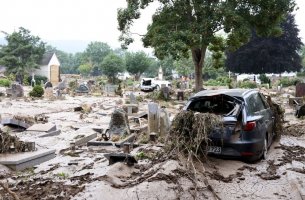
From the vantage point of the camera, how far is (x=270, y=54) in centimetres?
6050

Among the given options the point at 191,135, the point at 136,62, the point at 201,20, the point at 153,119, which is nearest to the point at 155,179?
the point at 191,135

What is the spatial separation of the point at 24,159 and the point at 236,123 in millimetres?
4537

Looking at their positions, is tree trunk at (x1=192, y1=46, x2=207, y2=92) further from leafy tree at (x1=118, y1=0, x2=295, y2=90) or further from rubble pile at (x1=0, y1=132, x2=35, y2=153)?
rubble pile at (x1=0, y1=132, x2=35, y2=153)

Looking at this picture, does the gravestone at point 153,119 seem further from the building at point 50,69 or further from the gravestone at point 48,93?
the building at point 50,69

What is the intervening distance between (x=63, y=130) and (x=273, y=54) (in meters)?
51.3

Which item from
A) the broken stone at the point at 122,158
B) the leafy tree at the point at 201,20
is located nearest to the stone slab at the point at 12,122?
the broken stone at the point at 122,158

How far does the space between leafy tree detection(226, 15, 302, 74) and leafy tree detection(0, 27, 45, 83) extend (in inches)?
1222

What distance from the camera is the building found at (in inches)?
2798

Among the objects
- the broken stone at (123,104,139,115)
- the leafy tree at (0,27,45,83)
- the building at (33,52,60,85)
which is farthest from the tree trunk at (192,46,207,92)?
the building at (33,52,60,85)

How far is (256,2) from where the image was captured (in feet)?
73.3

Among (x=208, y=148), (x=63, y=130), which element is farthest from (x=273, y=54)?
(x=208, y=148)

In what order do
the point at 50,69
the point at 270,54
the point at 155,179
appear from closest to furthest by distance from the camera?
the point at 155,179 < the point at 270,54 < the point at 50,69

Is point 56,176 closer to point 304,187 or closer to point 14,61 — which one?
point 304,187

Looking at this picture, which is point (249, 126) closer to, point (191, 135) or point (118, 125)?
point (191, 135)
